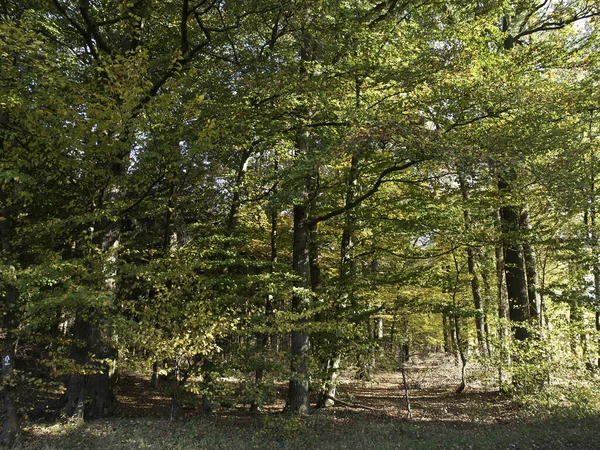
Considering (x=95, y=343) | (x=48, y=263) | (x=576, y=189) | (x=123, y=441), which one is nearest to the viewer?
(x=48, y=263)

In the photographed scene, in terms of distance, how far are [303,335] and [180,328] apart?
146 inches

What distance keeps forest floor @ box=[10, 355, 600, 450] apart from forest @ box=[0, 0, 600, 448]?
271 mm

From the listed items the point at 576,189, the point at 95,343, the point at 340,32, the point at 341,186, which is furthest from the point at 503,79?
the point at 95,343

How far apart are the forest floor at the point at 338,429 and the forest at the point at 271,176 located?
27 cm

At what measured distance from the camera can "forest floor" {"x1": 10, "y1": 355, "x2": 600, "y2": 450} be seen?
816 centimetres

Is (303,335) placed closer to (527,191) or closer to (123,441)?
(123,441)

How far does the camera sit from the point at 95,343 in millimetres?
9391

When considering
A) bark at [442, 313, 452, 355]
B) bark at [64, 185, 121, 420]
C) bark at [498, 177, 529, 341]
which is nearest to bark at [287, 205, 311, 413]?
bark at [64, 185, 121, 420]

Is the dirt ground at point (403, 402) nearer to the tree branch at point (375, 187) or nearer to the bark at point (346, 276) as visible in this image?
the bark at point (346, 276)

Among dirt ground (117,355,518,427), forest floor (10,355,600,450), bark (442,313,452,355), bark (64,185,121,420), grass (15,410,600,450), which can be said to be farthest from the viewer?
bark (442,313,452,355)

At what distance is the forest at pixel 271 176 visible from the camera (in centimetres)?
763

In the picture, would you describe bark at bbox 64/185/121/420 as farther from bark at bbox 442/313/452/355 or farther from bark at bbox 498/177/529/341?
bark at bbox 498/177/529/341

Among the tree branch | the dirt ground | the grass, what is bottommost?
the dirt ground

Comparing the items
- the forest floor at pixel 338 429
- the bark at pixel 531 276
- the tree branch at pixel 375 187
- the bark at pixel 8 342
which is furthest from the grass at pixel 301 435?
the tree branch at pixel 375 187
